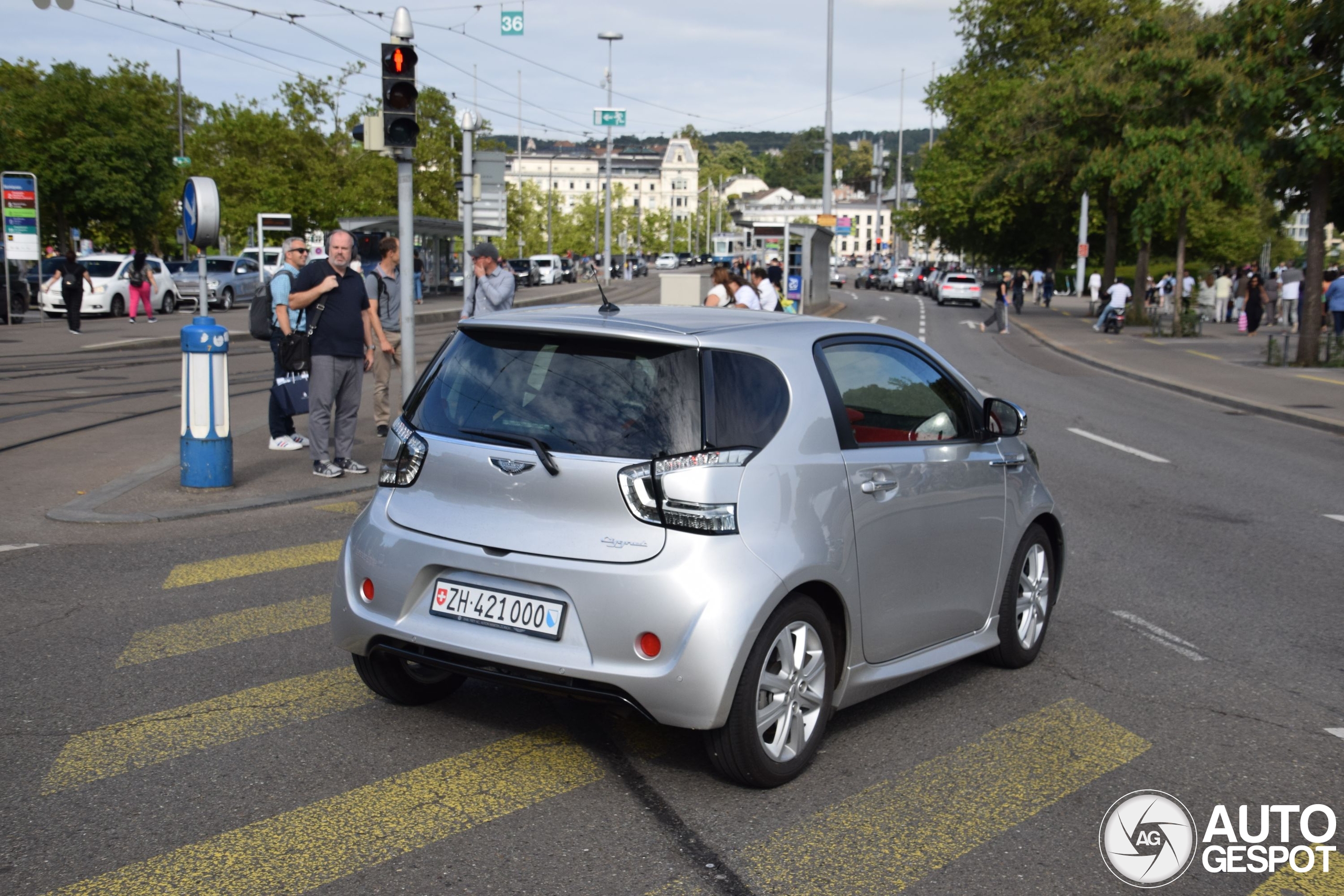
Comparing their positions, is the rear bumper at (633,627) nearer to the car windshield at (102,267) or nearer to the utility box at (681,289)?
the utility box at (681,289)

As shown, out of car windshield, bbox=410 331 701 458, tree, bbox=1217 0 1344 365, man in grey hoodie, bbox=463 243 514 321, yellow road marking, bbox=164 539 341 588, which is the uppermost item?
tree, bbox=1217 0 1344 365

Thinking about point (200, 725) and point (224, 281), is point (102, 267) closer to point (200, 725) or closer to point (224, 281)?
point (224, 281)

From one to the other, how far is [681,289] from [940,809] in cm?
2371

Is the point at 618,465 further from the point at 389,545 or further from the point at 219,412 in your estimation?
the point at 219,412

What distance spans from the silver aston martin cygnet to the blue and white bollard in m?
5.13

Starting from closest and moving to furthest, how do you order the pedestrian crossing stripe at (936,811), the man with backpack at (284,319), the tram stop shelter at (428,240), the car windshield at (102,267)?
1. the pedestrian crossing stripe at (936,811)
2. the man with backpack at (284,319)
3. the car windshield at (102,267)
4. the tram stop shelter at (428,240)

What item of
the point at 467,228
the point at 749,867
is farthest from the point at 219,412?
the point at 467,228

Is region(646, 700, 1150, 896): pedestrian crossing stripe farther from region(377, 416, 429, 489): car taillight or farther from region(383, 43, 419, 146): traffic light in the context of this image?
region(383, 43, 419, 146): traffic light

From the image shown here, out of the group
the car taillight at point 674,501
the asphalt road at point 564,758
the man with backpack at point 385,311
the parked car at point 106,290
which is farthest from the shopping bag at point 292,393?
the parked car at point 106,290

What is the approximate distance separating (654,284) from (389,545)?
259ft

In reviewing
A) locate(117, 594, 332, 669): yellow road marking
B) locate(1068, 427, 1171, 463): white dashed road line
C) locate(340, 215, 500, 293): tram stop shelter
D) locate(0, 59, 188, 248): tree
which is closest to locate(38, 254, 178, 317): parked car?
locate(340, 215, 500, 293): tram stop shelter

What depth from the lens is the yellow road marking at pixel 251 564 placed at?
23.8 ft

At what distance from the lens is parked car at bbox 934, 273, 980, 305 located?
62062mm

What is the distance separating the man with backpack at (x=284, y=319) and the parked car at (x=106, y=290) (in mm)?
24553
